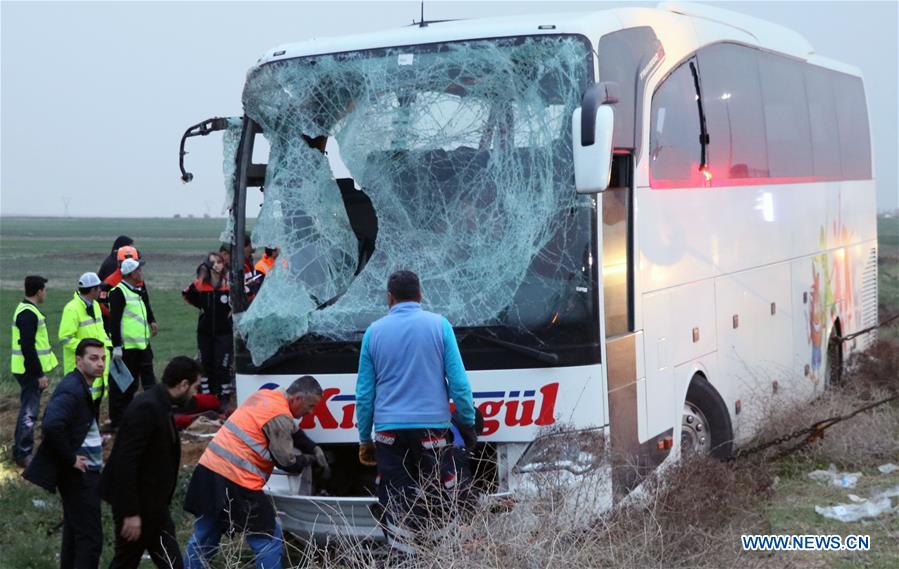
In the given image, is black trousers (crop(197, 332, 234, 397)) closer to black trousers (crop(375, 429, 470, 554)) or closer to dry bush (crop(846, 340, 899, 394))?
dry bush (crop(846, 340, 899, 394))

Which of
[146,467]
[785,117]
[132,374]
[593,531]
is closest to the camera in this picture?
[593,531]

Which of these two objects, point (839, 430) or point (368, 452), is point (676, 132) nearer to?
point (839, 430)

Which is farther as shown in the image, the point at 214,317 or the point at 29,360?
the point at 214,317

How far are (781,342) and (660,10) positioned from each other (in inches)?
143

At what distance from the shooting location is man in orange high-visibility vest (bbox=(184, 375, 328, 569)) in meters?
6.84

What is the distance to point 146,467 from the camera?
6.86 meters

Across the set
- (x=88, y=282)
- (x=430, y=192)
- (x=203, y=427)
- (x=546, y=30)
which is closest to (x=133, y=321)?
(x=88, y=282)

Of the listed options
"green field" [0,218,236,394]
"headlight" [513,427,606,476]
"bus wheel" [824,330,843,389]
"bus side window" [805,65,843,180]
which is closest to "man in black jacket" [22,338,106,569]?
"headlight" [513,427,606,476]

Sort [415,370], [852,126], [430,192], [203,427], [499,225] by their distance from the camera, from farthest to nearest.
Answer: [852,126], [203,427], [430,192], [499,225], [415,370]

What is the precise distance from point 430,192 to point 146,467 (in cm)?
237

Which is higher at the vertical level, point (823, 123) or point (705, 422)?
point (823, 123)

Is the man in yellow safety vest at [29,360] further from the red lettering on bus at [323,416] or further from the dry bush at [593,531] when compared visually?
the dry bush at [593,531]

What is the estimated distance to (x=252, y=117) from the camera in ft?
26.5

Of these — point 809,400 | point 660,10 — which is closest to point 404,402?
point 660,10
